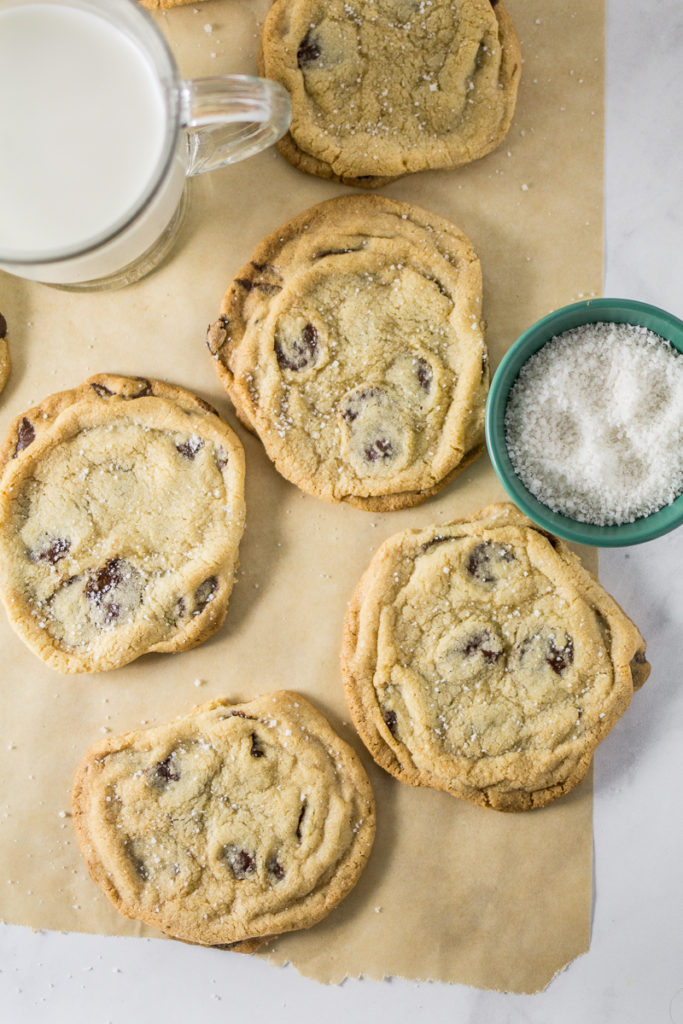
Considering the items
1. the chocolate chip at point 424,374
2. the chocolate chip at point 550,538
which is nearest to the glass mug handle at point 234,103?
the chocolate chip at point 424,374

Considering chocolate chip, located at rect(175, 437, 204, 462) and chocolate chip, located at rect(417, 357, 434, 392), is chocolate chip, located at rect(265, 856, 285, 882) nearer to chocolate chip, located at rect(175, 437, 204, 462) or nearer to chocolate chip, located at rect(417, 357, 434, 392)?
chocolate chip, located at rect(175, 437, 204, 462)

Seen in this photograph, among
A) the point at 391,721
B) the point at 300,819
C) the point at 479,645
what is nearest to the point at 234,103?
the point at 479,645

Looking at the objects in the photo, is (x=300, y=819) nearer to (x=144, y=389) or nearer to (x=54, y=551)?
(x=54, y=551)

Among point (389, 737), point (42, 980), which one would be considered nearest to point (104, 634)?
point (389, 737)

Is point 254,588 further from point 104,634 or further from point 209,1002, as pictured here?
point 209,1002

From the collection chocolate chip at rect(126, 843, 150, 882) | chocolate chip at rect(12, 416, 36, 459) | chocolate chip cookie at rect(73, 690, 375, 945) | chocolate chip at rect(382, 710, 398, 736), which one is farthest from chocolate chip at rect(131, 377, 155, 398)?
chocolate chip at rect(126, 843, 150, 882)

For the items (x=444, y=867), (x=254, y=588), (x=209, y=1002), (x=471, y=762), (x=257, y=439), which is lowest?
(x=209, y=1002)

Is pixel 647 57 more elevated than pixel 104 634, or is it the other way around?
pixel 647 57
